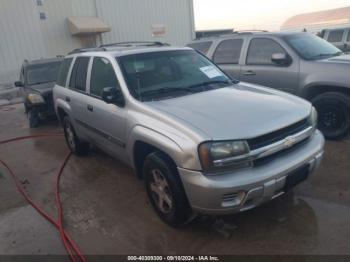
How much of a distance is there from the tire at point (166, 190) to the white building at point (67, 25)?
43.5ft

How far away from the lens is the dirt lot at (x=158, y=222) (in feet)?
9.71

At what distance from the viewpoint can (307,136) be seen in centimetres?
319

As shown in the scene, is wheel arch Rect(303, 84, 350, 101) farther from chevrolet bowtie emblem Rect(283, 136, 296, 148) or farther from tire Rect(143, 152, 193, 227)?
tire Rect(143, 152, 193, 227)

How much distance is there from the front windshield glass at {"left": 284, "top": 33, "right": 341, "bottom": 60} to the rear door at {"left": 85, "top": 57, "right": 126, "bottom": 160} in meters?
3.25

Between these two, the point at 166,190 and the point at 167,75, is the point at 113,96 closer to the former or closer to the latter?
the point at 167,75

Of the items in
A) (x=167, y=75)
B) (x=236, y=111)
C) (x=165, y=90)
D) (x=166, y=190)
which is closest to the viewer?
(x=236, y=111)

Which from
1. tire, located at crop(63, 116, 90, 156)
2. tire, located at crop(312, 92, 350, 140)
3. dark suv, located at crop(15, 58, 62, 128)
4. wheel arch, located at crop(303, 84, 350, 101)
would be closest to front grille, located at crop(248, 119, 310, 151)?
tire, located at crop(312, 92, 350, 140)

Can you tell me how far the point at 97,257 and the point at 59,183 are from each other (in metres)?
1.98

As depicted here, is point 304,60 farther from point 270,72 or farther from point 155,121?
point 155,121

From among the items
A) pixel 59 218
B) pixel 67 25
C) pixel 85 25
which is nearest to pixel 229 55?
pixel 59 218

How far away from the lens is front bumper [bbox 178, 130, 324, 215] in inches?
102

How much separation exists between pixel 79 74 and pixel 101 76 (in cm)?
86

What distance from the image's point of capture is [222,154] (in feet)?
8.57

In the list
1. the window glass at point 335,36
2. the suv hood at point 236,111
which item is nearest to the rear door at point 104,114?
the suv hood at point 236,111
